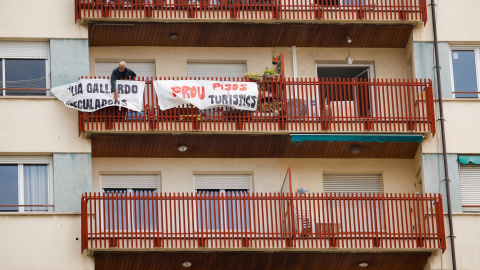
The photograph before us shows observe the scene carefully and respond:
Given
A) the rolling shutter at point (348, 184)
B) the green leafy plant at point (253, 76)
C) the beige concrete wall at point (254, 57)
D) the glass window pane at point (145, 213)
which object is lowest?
the glass window pane at point (145, 213)

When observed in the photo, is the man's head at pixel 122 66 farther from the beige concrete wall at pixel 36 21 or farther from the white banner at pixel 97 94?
the beige concrete wall at pixel 36 21

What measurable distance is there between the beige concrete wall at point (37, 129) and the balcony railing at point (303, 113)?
47 centimetres

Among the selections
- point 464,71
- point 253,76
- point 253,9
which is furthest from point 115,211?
point 464,71

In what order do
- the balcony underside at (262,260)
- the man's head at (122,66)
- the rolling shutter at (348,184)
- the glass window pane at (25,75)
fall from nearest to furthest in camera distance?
the balcony underside at (262,260), the man's head at (122,66), the glass window pane at (25,75), the rolling shutter at (348,184)

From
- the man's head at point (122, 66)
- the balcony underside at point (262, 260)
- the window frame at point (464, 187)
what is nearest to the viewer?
the balcony underside at point (262, 260)

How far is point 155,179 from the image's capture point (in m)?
41.8

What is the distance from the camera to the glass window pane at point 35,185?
40062mm

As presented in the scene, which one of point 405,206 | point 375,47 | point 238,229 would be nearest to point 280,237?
point 238,229

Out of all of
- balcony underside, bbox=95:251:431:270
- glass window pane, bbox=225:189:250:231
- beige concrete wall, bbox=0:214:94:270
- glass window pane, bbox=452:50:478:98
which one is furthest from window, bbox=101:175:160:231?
glass window pane, bbox=452:50:478:98

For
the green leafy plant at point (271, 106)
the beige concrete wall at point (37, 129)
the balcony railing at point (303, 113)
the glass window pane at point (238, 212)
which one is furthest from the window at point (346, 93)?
the beige concrete wall at point (37, 129)

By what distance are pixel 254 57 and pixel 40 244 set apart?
28.3ft

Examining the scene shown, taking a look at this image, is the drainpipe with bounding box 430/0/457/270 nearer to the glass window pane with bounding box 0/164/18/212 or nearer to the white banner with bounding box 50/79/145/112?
the white banner with bounding box 50/79/145/112

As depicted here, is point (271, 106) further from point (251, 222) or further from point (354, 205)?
point (354, 205)

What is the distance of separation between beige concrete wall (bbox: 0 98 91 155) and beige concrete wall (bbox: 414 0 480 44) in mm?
10190
